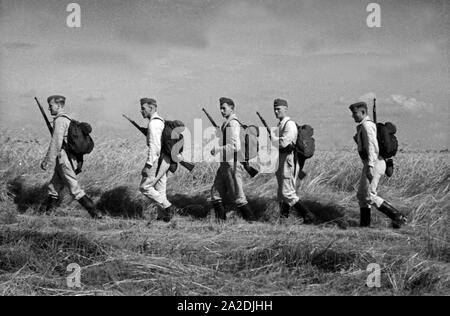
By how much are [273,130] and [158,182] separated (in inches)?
82.2

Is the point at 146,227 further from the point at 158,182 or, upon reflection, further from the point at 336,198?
the point at 336,198

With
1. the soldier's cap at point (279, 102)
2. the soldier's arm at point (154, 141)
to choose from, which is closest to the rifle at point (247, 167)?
the soldier's arm at point (154, 141)

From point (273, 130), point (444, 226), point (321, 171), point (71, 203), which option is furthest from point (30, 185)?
point (444, 226)

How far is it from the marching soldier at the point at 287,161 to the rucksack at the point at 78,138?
312 centimetres

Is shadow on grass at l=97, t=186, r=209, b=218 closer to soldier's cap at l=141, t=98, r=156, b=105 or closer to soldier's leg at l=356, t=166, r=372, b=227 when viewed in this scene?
soldier's cap at l=141, t=98, r=156, b=105

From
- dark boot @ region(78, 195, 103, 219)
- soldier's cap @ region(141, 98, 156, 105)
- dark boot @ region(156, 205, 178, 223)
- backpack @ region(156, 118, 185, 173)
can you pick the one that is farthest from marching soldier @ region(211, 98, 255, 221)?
dark boot @ region(78, 195, 103, 219)

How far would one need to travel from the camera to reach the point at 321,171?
10.8 meters

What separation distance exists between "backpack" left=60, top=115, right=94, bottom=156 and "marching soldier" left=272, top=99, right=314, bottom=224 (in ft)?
10.3

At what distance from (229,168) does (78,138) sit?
2569mm

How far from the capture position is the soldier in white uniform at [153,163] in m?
8.72

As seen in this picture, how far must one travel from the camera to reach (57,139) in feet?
30.0

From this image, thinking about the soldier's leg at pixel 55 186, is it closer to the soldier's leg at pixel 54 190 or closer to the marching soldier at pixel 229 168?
the soldier's leg at pixel 54 190

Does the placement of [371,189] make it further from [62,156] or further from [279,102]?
[62,156]
